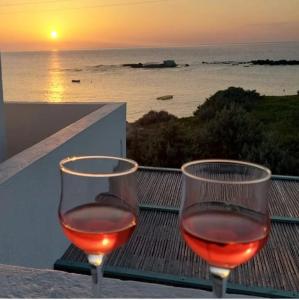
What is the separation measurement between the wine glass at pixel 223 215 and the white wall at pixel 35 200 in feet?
6.93

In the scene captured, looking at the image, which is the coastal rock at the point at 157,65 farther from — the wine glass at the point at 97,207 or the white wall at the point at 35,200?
the wine glass at the point at 97,207

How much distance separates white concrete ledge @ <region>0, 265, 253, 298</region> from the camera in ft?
2.26

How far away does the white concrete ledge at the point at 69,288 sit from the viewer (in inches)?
27.1

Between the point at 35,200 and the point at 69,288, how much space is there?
8.40ft

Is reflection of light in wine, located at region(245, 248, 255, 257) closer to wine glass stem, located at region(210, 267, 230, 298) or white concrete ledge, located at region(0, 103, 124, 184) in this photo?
wine glass stem, located at region(210, 267, 230, 298)

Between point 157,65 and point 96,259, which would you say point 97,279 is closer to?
point 96,259

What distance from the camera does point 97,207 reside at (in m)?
0.79

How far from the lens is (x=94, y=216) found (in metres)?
0.77

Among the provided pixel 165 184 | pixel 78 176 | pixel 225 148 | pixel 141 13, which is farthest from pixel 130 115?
pixel 78 176

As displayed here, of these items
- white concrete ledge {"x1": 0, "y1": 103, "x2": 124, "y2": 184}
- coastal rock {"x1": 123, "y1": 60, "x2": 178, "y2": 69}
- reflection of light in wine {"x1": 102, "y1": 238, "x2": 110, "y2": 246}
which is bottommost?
coastal rock {"x1": 123, "y1": 60, "x2": 178, "y2": 69}

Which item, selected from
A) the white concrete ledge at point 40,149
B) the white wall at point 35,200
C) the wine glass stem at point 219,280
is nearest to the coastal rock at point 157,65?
the white concrete ledge at point 40,149

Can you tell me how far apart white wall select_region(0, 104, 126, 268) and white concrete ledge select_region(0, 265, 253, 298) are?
198cm

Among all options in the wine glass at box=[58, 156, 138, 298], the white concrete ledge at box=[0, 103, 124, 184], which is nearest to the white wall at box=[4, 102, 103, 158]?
the white concrete ledge at box=[0, 103, 124, 184]

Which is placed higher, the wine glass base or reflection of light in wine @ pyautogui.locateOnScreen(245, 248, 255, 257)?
reflection of light in wine @ pyautogui.locateOnScreen(245, 248, 255, 257)
